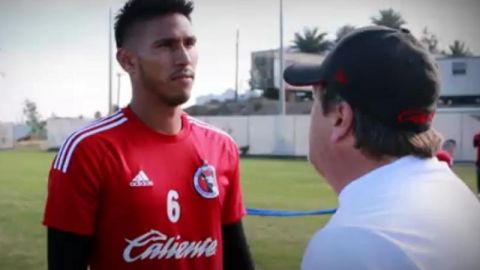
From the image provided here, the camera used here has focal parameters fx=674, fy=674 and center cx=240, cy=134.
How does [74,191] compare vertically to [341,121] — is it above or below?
below

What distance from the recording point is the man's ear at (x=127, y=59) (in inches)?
126

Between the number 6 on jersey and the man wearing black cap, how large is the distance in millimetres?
1211

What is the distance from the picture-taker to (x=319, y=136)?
1.83 meters

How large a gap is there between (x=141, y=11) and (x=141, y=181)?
823mm

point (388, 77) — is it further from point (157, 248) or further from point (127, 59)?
point (127, 59)

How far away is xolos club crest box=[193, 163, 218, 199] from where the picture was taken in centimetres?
310

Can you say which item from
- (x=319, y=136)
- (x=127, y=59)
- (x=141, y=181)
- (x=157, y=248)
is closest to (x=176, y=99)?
(x=127, y=59)

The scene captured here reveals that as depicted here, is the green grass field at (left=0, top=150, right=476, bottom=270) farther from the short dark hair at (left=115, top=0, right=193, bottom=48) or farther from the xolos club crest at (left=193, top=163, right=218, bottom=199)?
the short dark hair at (left=115, top=0, right=193, bottom=48)

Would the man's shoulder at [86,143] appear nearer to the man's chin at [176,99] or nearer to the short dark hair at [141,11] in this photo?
the man's chin at [176,99]

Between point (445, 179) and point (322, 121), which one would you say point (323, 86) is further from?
point (445, 179)

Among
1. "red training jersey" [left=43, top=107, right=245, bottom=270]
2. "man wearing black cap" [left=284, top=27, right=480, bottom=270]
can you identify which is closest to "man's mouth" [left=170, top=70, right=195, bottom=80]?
"red training jersey" [left=43, top=107, right=245, bottom=270]

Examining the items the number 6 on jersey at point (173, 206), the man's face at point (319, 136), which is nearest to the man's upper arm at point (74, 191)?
the number 6 on jersey at point (173, 206)

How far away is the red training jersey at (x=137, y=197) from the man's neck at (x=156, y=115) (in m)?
0.03

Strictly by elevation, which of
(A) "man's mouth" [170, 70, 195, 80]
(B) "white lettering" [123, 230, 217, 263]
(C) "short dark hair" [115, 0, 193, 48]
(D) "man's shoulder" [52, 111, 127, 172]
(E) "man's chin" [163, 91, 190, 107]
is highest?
(C) "short dark hair" [115, 0, 193, 48]
